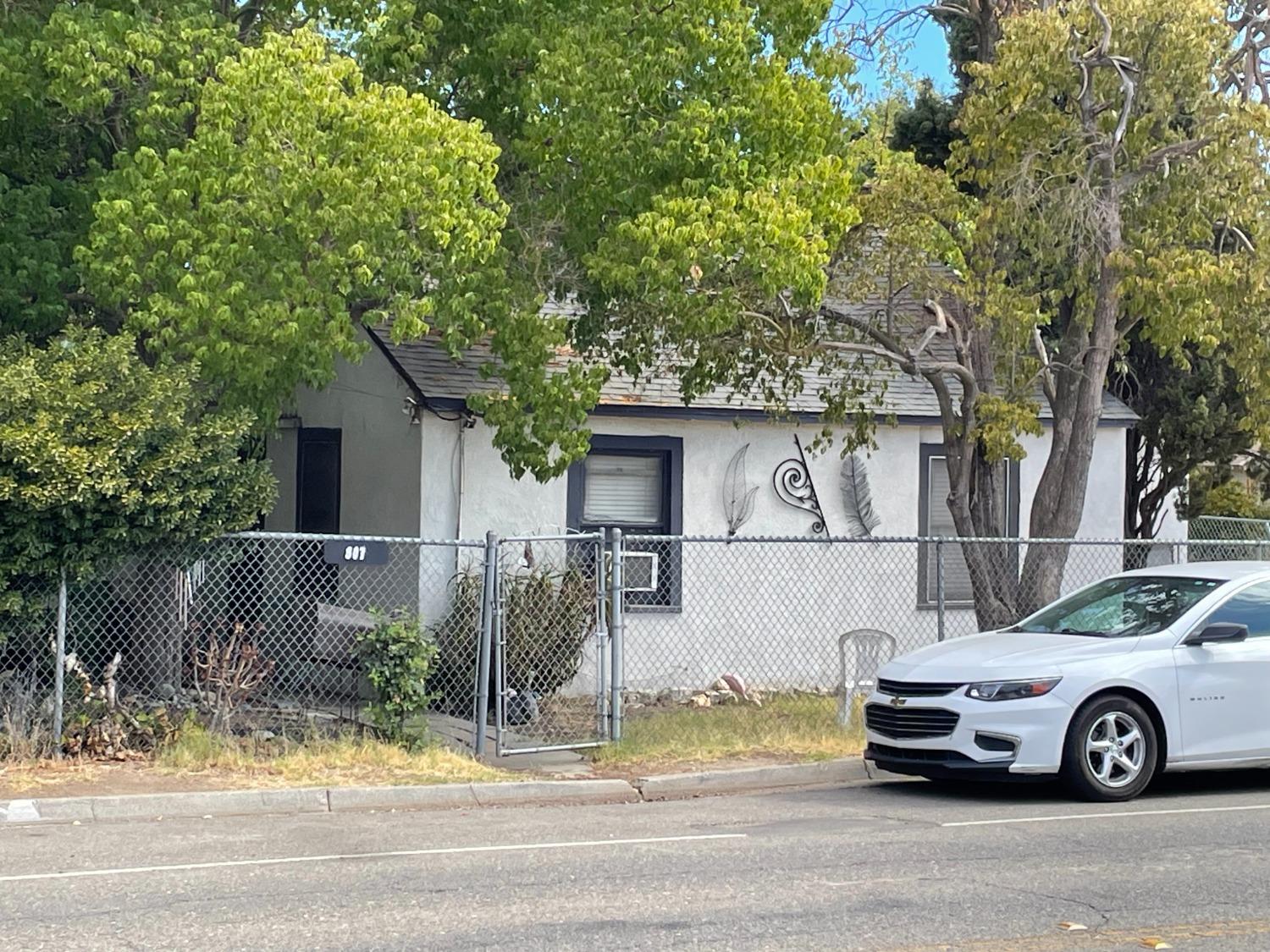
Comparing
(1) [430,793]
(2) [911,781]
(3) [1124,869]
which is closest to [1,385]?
(1) [430,793]

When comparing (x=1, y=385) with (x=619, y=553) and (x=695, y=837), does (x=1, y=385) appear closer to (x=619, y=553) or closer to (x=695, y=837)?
(x=619, y=553)

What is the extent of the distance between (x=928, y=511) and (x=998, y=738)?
7.63 meters

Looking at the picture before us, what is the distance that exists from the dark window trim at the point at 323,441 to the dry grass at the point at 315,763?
565cm

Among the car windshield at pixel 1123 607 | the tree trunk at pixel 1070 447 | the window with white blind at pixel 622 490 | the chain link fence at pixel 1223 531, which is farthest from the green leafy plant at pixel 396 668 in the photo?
the chain link fence at pixel 1223 531

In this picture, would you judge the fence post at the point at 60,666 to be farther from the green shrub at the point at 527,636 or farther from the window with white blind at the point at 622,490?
the window with white blind at the point at 622,490

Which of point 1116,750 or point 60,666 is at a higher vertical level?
point 60,666

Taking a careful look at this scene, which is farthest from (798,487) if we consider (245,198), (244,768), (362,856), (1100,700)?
(362,856)

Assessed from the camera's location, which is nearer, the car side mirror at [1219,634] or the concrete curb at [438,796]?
the concrete curb at [438,796]

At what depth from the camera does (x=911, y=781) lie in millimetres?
11242

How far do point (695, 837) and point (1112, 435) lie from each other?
10.6 metres

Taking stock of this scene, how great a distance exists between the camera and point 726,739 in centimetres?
1222

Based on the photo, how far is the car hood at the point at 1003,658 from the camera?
32.9 ft

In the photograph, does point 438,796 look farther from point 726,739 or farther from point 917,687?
point 917,687

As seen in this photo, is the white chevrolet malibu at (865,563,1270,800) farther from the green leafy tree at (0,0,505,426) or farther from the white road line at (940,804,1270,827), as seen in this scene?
the green leafy tree at (0,0,505,426)
